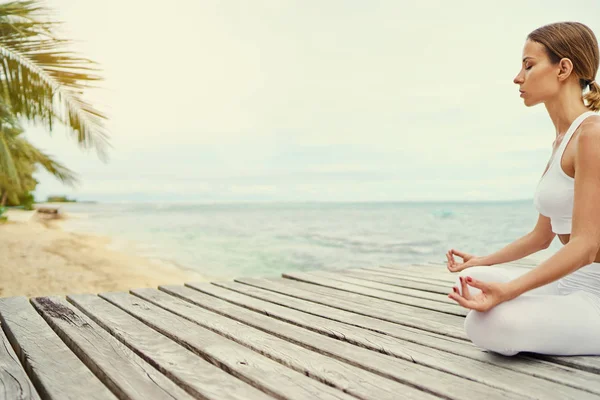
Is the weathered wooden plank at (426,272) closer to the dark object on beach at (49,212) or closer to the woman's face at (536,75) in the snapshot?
the woman's face at (536,75)

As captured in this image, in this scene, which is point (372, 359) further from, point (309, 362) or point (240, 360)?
point (240, 360)

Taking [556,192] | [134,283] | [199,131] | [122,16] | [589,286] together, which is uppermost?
[122,16]

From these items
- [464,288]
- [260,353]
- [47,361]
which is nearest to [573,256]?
[464,288]

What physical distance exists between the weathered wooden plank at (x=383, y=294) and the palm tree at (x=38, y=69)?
9.67ft

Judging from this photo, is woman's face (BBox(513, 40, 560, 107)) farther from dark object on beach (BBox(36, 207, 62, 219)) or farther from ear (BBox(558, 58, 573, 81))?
dark object on beach (BBox(36, 207, 62, 219))

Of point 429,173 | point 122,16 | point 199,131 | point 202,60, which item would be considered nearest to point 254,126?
point 199,131

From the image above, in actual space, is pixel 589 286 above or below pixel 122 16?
below

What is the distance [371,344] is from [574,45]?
4.33 ft

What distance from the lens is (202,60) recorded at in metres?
41.1

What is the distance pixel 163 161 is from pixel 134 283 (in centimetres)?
4584

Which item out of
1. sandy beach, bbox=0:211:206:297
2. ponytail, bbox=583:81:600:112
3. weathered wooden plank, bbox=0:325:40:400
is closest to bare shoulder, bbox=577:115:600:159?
ponytail, bbox=583:81:600:112

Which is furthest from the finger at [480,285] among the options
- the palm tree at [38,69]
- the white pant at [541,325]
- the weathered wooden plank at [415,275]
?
the palm tree at [38,69]

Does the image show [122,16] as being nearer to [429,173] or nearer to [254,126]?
[254,126]

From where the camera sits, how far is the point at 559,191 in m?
1.84
